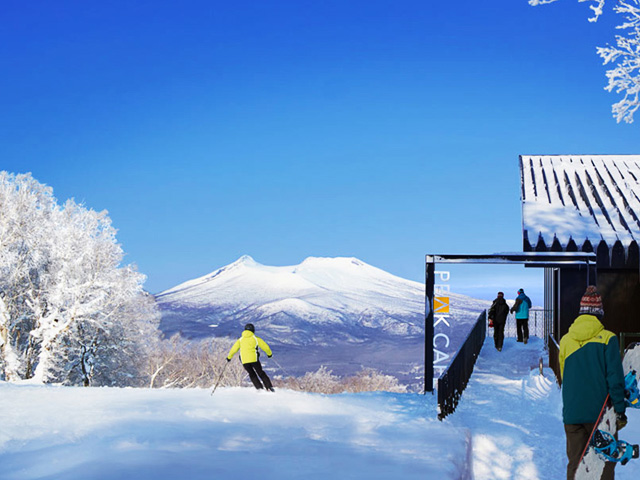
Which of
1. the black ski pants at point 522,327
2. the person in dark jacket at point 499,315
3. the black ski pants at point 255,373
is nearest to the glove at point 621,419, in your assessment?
the black ski pants at point 255,373

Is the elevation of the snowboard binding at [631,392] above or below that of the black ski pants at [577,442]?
above

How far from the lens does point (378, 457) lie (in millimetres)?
7402

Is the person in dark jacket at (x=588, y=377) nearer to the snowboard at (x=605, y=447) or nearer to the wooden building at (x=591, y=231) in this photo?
the snowboard at (x=605, y=447)

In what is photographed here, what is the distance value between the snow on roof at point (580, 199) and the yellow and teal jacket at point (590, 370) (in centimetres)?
1184

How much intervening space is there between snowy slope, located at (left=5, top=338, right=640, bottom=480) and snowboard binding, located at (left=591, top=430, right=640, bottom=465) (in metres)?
1.59

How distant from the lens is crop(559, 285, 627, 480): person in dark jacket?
5875 mm

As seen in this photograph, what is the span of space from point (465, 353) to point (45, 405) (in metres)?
8.32

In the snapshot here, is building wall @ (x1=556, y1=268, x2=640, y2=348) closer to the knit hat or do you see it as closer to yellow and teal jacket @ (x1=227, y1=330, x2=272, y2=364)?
yellow and teal jacket @ (x1=227, y1=330, x2=272, y2=364)

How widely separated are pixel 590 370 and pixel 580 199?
15662mm

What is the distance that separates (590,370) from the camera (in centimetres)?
598

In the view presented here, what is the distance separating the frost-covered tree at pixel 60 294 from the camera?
93.8 feet

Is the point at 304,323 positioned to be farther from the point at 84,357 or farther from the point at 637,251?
the point at 637,251

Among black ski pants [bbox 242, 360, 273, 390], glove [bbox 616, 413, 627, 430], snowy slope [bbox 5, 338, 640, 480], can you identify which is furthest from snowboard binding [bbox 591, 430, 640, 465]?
black ski pants [bbox 242, 360, 273, 390]

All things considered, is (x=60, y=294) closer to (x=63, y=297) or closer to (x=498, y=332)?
(x=63, y=297)
